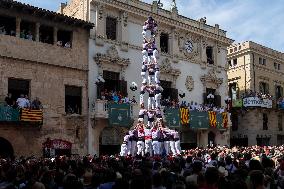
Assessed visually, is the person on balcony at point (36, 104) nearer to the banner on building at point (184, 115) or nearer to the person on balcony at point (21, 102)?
the person on balcony at point (21, 102)

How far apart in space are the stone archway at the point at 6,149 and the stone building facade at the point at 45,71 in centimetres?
8

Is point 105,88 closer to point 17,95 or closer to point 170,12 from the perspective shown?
point 17,95

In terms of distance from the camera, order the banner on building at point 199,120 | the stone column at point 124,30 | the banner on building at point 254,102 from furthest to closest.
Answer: the banner on building at point 254,102
the banner on building at point 199,120
the stone column at point 124,30

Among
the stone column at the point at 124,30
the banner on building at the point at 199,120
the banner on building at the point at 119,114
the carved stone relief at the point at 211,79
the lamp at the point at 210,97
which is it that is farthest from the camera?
the carved stone relief at the point at 211,79

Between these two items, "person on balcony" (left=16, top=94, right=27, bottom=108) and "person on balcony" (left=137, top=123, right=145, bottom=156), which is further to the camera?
"person on balcony" (left=16, top=94, right=27, bottom=108)

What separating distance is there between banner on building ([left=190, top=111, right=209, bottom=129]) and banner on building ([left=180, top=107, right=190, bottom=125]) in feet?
1.64

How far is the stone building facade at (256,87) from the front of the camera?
3972 centimetres

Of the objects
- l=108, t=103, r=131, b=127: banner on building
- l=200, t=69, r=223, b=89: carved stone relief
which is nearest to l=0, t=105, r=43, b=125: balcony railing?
l=108, t=103, r=131, b=127: banner on building

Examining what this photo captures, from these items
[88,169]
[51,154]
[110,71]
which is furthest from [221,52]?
[88,169]

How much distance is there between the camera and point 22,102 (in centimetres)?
2261

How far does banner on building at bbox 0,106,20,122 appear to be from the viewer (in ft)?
70.7

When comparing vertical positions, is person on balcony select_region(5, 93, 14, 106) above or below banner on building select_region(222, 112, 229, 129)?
above

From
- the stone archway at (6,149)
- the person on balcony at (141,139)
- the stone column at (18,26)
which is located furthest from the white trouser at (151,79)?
the stone archway at (6,149)

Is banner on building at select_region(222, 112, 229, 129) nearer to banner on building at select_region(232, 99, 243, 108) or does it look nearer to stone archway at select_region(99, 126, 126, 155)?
banner on building at select_region(232, 99, 243, 108)
